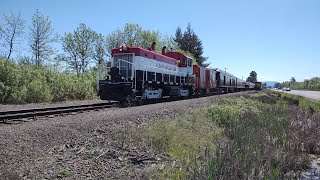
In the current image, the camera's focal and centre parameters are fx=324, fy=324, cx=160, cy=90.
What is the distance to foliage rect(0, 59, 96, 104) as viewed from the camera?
64.3 feet

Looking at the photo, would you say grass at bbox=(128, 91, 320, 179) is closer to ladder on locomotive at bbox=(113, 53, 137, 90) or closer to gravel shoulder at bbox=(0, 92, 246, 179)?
gravel shoulder at bbox=(0, 92, 246, 179)

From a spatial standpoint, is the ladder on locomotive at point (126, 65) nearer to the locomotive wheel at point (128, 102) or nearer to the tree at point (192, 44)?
the locomotive wheel at point (128, 102)

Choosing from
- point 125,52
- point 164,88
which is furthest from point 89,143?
point 164,88

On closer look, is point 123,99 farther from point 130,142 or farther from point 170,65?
point 130,142

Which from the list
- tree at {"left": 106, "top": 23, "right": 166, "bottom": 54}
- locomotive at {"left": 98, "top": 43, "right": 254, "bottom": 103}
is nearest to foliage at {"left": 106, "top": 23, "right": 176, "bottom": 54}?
tree at {"left": 106, "top": 23, "right": 166, "bottom": 54}

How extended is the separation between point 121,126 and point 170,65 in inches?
554

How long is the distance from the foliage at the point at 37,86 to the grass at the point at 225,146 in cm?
1102

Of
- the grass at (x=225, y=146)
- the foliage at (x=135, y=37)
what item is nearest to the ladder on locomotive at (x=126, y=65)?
the grass at (x=225, y=146)

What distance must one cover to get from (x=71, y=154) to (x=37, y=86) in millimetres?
15291

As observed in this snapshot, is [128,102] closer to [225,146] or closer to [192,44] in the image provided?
[225,146]

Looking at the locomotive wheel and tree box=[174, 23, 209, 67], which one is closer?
the locomotive wheel

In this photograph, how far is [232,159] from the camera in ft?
20.9

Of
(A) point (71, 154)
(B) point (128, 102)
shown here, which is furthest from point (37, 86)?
(A) point (71, 154)

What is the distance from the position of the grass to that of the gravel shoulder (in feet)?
1.70
